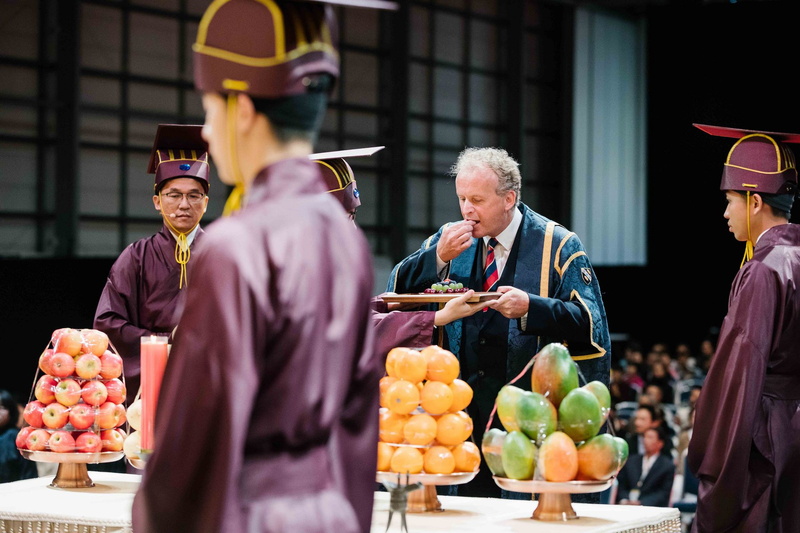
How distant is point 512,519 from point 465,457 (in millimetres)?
181

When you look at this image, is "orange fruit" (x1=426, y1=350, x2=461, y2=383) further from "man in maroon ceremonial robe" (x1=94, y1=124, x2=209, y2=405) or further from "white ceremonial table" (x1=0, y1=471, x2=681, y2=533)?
"man in maroon ceremonial robe" (x1=94, y1=124, x2=209, y2=405)

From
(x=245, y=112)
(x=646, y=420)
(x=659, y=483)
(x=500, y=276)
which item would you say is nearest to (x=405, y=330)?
(x=500, y=276)

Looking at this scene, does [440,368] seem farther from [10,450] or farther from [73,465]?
[10,450]

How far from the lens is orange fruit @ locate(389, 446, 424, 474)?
242cm

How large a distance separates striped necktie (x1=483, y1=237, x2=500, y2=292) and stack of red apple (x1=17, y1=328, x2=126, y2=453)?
125 cm

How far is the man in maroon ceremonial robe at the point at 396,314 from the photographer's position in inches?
123

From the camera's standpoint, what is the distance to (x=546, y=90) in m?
16.0

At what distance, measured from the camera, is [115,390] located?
301 cm

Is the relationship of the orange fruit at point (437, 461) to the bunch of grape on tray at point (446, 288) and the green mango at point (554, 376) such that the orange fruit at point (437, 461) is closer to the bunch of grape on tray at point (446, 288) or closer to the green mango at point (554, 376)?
the green mango at point (554, 376)

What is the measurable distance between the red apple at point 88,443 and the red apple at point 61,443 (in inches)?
0.7

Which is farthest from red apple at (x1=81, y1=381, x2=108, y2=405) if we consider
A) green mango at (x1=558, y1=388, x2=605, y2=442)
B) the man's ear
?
the man's ear

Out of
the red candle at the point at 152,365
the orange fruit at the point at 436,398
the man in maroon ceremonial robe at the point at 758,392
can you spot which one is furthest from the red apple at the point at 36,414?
the man in maroon ceremonial robe at the point at 758,392

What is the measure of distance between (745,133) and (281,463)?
276cm

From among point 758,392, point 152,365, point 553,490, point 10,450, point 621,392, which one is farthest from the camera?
point 621,392
